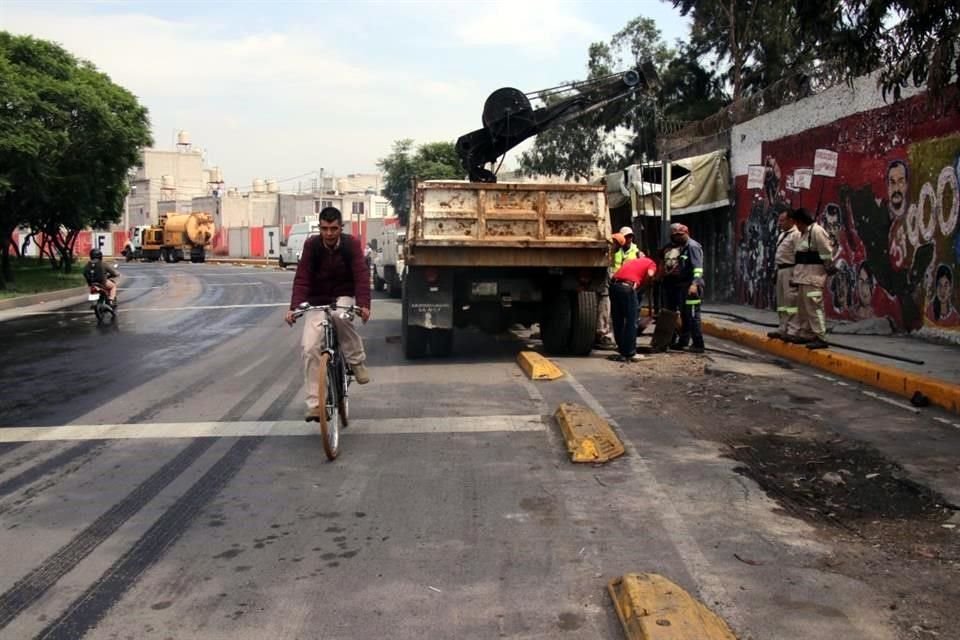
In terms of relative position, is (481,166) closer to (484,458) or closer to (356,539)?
(484,458)

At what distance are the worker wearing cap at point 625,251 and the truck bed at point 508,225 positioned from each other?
3.23 ft

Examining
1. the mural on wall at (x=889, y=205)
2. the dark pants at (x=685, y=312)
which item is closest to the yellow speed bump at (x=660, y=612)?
the dark pants at (x=685, y=312)

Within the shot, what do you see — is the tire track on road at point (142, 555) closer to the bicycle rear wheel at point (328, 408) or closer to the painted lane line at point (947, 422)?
the bicycle rear wheel at point (328, 408)

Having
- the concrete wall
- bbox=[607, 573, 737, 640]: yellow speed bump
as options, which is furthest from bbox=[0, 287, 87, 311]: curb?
bbox=[607, 573, 737, 640]: yellow speed bump

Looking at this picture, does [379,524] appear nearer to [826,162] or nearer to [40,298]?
[826,162]

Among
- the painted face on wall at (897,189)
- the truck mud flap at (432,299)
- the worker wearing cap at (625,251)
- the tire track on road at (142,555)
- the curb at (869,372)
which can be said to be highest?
the painted face on wall at (897,189)

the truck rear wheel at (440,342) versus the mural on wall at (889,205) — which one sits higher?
the mural on wall at (889,205)

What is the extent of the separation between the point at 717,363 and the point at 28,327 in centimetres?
1407

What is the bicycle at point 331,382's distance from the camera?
251 inches

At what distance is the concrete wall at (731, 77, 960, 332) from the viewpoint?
11.8 meters

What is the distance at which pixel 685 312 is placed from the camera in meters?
12.0

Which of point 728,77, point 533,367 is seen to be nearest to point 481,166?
point 533,367

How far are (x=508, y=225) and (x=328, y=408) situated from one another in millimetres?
5087

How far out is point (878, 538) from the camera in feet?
15.6
